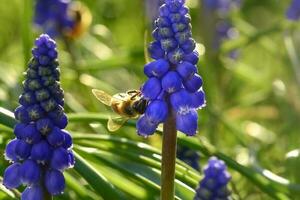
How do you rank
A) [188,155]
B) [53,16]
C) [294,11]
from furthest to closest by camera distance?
[53,16]
[294,11]
[188,155]

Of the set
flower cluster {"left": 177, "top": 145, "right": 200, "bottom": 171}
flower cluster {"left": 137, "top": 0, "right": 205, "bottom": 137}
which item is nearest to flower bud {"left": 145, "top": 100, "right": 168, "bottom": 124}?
flower cluster {"left": 137, "top": 0, "right": 205, "bottom": 137}

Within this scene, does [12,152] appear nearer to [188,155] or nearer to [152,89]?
[152,89]

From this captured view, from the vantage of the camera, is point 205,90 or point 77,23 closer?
point 205,90

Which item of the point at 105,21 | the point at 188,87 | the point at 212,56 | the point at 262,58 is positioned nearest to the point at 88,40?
the point at 105,21

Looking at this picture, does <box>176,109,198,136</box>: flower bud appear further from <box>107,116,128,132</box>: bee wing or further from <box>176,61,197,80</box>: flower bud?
<box>107,116,128,132</box>: bee wing

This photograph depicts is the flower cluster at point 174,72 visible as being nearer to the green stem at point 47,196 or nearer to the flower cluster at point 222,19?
the green stem at point 47,196

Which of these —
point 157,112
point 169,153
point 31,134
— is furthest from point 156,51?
point 31,134

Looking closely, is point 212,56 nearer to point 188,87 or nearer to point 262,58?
point 262,58
